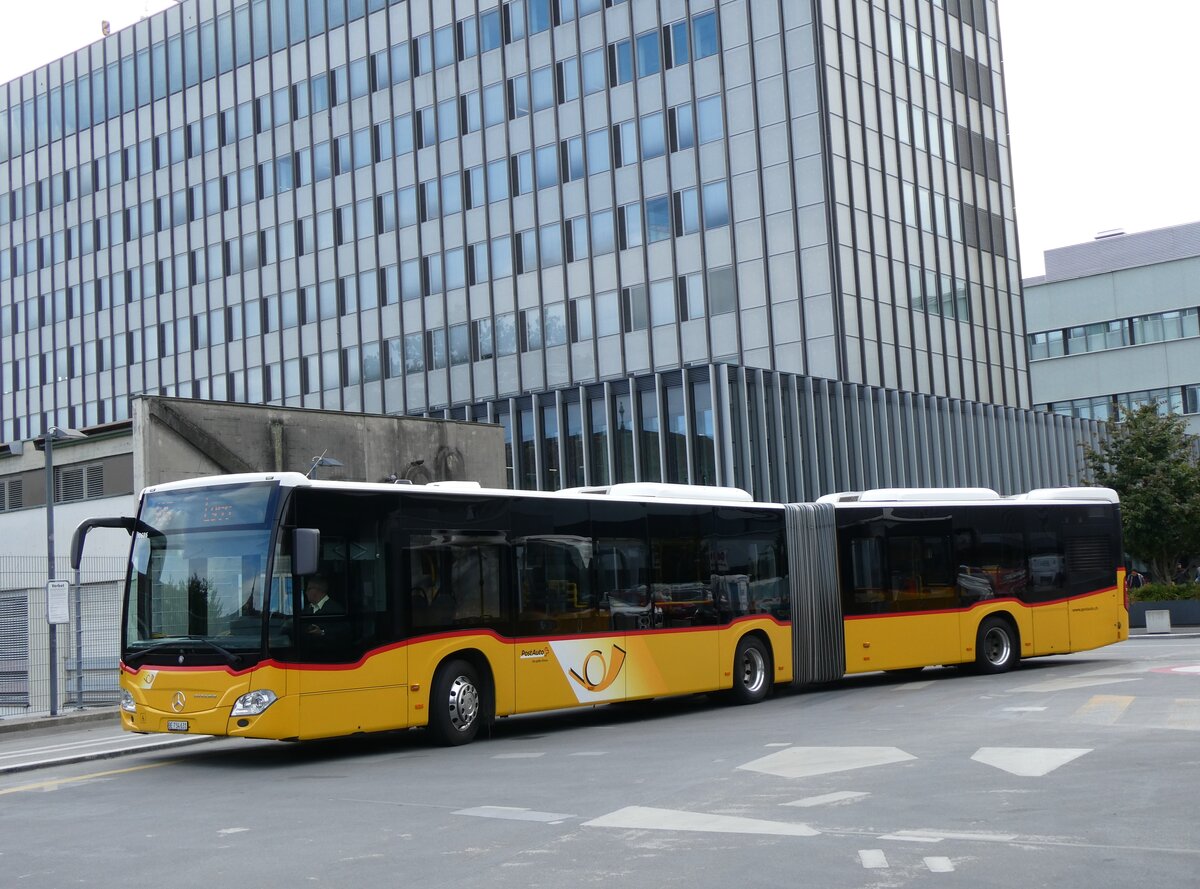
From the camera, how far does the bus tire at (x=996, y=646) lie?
2278 cm

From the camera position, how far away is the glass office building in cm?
4622

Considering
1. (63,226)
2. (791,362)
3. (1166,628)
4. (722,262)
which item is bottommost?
(1166,628)

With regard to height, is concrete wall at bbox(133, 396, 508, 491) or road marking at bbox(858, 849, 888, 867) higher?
concrete wall at bbox(133, 396, 508, 491)

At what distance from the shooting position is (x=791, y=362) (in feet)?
152

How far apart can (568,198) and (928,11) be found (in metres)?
15.9

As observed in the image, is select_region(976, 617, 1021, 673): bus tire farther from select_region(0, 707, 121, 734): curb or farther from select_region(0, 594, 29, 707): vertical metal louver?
select_region(0, 594, 29, 707): vertical metal louver

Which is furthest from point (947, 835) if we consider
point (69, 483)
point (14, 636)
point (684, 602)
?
point (69, 483)

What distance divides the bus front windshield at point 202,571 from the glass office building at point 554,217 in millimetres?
26202

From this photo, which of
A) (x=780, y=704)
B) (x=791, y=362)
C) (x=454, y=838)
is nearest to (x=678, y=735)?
(x=780, y=704)

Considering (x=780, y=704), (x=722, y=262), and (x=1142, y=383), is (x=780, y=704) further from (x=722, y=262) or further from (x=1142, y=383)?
(x=1142, y=383)

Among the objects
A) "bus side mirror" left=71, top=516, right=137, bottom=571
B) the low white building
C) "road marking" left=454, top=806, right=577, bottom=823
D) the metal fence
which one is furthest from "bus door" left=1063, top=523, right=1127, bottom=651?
the low white building

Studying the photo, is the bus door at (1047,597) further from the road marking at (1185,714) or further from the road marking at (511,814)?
the road marking at (511,814)

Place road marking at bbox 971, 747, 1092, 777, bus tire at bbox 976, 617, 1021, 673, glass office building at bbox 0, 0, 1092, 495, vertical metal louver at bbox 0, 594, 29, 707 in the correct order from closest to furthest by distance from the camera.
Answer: road marking at bbox 971, 747, 1092, 777 < bus tire at bbox 976, 617, 1021, 673 < vertical metal louver at bbox 0, 594, 29, 707 < glass office building at bbox 0, 0, 1092, 495

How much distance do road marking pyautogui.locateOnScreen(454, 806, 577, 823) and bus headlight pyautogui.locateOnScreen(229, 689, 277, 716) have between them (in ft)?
13.2
